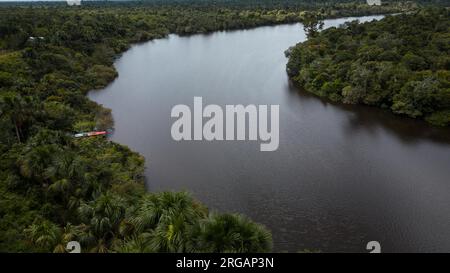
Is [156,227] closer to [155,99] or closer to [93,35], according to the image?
[155,99]

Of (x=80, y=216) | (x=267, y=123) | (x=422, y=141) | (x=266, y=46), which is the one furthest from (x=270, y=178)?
(x=266, y=46)

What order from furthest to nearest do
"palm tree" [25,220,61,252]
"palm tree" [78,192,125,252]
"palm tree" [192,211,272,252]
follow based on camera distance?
1. "palm tree" [25,220,61,252]
2. "palm tree" [78,192,125,252]
3. "palm tree" [192,211,272,252]

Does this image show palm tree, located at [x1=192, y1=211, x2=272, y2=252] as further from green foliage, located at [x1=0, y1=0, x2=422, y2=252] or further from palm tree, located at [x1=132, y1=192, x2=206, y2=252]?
palm tree, located at [x1=132, y1=192, x2=206, y2=252]

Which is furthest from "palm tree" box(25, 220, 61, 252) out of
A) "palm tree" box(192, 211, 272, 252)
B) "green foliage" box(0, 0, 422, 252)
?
"palm tree" box(192, 211, 272, 252)

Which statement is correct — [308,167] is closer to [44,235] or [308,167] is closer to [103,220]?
[103,220]

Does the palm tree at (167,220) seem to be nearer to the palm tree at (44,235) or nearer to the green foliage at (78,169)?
the green foliage at (78,169)

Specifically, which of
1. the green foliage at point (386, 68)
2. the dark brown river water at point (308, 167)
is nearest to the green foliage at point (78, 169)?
the green foliage at point (386, 68)
